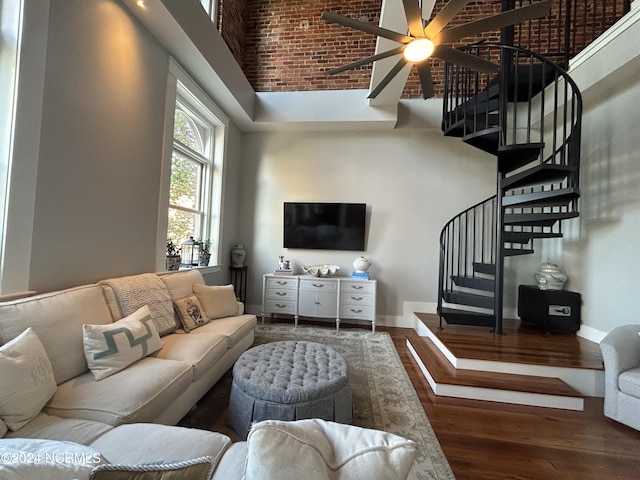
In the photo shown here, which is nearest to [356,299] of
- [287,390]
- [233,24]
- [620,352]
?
[287,390]

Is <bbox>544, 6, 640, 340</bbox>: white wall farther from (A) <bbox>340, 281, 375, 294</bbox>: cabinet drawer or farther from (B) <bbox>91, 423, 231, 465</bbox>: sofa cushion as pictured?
(B) <bbox>91, 423, 231, 465</bbox>: sofa cushion

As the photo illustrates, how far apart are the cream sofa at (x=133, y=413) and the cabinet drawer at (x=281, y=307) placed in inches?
59.5

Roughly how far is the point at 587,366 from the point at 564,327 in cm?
110

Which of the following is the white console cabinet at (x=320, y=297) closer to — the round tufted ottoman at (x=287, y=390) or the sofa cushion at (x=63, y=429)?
the round tufted ottoman at (x=287, y=390)

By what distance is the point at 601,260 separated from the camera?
315cm

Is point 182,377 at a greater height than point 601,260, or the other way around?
point 601,260

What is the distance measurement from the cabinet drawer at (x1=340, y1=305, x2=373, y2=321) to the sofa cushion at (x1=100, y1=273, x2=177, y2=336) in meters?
2.29

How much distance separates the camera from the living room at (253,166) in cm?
177

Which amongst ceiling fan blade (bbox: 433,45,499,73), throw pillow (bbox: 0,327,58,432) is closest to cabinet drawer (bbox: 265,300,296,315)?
throw pillow (bbox: 0,327,58,432)

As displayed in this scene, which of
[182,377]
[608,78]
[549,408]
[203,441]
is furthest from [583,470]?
[608,78]

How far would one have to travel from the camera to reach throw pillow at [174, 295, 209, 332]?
2457mm

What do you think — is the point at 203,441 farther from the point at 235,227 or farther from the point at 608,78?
the point at 608,78

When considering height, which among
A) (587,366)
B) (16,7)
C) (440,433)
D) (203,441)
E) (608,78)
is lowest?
(440,433)

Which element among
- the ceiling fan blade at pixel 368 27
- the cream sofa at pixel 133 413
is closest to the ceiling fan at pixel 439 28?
the ceiling fan blade at pixel 368 27
